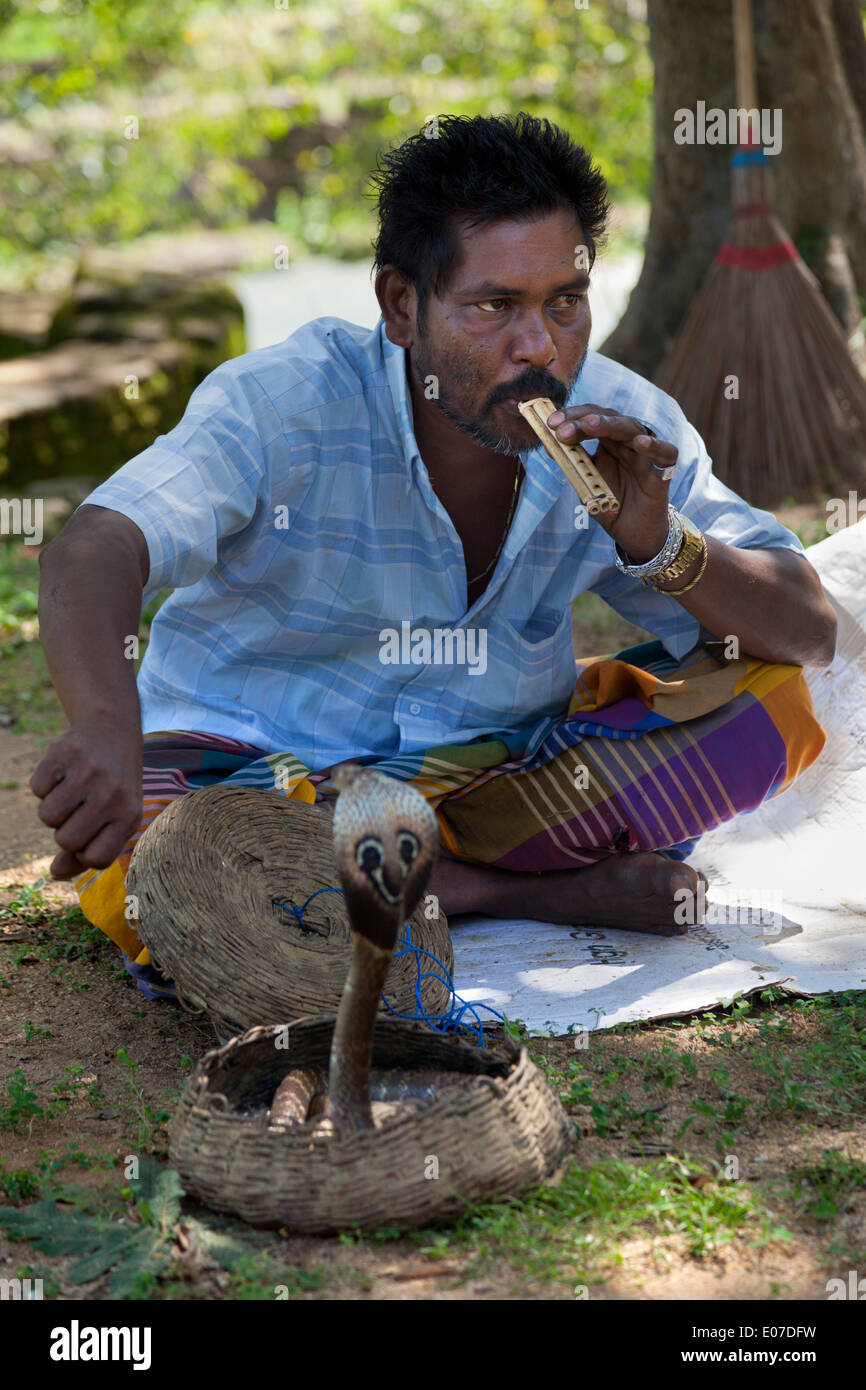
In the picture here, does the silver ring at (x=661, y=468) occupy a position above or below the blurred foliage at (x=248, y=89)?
below

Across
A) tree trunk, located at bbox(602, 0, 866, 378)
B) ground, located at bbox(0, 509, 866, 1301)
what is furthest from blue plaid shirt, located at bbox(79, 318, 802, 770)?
tree trunk, located at bbox(602, 0, 866, 378)

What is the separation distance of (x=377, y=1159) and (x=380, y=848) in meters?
0.48

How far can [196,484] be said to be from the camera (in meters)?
2.81

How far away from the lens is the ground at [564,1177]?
2084mm

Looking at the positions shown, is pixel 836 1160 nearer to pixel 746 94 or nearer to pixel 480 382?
pixel 480 382

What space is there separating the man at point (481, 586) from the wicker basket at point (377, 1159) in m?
0.86

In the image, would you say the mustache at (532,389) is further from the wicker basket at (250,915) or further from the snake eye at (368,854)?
the snake eye at (368,854)

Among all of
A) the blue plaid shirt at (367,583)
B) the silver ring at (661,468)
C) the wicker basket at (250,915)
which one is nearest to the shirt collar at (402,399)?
the blue plaid shirt at (367,583)

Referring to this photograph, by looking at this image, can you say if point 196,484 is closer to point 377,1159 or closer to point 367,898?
point 367,898

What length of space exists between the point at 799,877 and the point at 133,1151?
72.5 inches

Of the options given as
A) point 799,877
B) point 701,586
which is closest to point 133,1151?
point 701,586

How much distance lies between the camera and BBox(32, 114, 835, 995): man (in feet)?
9.70

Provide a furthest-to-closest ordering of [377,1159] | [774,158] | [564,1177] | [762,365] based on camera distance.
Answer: [774,158]
[762,365]
[564,1177]
[377,1159]

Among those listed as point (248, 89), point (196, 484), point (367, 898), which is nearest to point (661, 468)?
point (196, 484)
